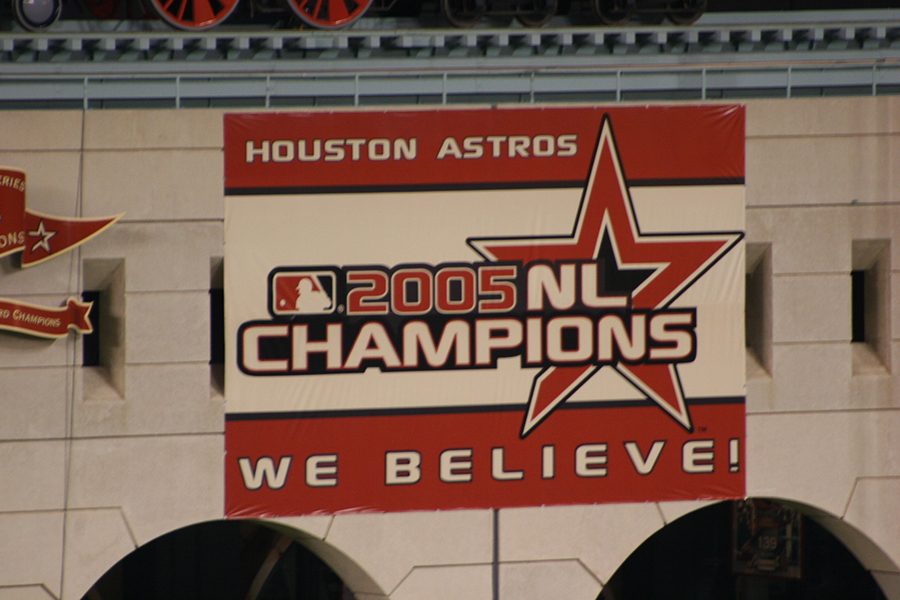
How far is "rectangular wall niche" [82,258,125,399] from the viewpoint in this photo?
1038 inches

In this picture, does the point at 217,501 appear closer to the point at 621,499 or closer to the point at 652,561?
the point at 621,499

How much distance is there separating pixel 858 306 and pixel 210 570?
1480 centimetres

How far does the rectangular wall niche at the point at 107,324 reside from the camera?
26.4 metres

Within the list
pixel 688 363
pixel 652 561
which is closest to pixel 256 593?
pixel 652 561

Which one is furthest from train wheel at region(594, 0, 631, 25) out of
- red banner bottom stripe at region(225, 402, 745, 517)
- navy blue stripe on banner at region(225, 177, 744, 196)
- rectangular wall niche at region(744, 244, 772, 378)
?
red banner bottom stripe at region(225, 402, 745, 517)

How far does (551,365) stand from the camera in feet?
89.6

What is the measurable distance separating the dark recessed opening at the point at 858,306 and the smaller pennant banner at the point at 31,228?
40.3 feet

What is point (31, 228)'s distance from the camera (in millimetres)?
25828

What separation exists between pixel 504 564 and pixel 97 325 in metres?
7.32

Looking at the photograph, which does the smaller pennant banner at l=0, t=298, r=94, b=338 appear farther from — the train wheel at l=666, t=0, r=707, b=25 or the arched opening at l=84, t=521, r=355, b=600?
the train wheel at l=666, t=0, r=707, b=25

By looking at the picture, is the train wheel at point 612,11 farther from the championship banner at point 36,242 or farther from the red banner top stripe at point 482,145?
the championship banner at point 36,242

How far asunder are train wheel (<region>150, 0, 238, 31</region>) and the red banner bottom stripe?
21.3 feet

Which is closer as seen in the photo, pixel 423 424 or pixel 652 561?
pixel 423 424

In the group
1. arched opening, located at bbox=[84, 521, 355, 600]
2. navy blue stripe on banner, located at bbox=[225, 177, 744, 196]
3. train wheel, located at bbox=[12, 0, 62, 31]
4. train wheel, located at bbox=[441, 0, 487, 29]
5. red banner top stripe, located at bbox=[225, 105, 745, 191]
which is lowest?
arched opening, located at bbox=[84, 521, 355, 600]
